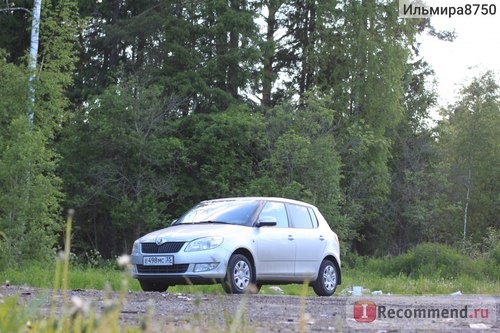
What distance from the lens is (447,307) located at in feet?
36.5

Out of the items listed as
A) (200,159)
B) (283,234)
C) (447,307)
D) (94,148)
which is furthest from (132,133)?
(447,307)

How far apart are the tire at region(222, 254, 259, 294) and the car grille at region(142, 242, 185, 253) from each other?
820 millimetres

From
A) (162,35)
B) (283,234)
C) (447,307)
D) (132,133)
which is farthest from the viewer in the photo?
(162,35)

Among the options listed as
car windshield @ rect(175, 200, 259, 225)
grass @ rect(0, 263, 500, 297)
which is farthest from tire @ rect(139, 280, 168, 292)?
car windshield @ rect(175, 200, 259, 225)

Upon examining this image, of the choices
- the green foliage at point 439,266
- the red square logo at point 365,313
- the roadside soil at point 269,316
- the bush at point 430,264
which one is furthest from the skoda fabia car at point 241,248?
the bush at point 430,264

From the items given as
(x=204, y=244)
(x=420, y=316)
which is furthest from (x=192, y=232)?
(x=420, y=316)

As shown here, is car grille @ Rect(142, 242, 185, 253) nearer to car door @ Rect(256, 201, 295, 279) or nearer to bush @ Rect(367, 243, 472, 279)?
car door @ Rect(256, 201, 295, 279)

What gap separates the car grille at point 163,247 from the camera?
13.3m

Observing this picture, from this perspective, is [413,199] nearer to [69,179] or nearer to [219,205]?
[69,179]

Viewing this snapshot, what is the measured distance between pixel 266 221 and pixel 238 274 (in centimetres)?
123

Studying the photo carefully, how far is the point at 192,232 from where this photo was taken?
13484mm

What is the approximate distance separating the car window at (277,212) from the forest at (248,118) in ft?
33.9

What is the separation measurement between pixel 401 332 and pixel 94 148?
2906 cm

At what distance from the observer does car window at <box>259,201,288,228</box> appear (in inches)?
575
